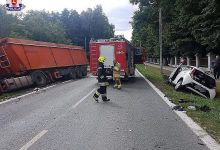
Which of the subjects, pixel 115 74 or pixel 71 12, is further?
pixel 71 12

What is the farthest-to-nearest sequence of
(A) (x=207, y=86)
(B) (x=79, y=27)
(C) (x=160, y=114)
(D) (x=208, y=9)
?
(B) (x=79, y=27)
(D) (x=208, y=9)
(A) (x=207, y=86)
(C) (x=160, y=114)

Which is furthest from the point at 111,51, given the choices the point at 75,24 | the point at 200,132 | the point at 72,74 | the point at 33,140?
the point at 75,24

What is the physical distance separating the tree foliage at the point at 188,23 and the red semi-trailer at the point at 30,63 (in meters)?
9.54

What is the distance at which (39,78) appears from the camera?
2602 centimetres

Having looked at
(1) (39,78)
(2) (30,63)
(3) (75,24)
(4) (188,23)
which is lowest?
(1) (39,78)

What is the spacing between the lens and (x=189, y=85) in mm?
19906

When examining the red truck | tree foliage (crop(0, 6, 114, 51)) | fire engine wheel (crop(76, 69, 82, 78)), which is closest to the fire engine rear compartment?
the red truck

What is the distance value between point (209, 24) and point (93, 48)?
7.70m

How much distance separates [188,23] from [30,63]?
37.6ft

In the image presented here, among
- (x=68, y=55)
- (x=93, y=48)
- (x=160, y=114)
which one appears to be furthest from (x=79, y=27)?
(x=160, y=114)

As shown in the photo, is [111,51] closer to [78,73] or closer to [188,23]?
[188,23]

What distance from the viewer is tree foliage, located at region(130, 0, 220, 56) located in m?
22.5

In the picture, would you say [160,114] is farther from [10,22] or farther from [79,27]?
[79,27]

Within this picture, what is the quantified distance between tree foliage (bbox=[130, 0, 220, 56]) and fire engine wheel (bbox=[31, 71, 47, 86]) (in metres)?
10.3
